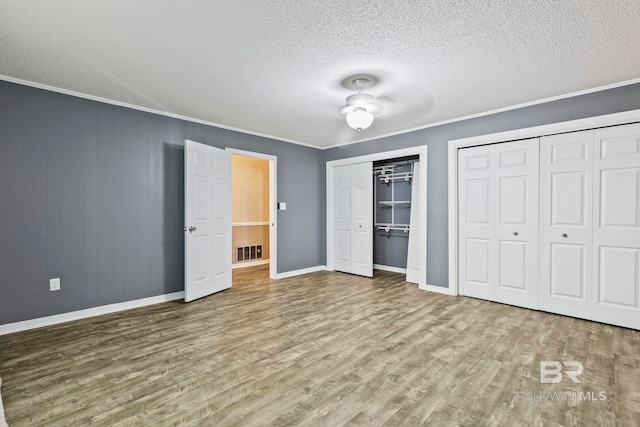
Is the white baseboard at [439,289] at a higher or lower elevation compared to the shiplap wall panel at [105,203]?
lower

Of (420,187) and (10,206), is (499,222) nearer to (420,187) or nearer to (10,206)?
(420,187)

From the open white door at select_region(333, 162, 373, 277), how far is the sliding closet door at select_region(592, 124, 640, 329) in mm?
3070

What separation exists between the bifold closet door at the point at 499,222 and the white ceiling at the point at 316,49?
0.71 meters

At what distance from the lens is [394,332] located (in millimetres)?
3096

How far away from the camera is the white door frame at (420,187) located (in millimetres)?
4773

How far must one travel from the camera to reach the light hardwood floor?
6.09ft

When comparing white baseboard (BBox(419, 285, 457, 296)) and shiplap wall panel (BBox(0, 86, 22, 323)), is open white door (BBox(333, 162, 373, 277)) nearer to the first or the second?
white baseboard (BBox(419, 285, 457, 296))

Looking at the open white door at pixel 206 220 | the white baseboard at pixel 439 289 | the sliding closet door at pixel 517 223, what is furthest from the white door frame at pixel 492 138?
the open white door at pixel 206 220

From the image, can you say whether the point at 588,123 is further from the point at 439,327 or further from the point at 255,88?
the point at 255,88

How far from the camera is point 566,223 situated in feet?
11.7

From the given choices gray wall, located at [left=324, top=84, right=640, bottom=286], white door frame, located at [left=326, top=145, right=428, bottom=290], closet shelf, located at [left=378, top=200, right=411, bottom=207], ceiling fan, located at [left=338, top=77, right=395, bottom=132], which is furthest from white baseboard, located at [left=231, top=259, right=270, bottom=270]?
ceiling fan, located at [left=338, top=77, right=395, bottom=132]

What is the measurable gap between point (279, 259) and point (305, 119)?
2.54 meters

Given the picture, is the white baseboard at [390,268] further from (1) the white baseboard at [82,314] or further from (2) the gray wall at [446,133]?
(1) the white baseboard at [82,314]

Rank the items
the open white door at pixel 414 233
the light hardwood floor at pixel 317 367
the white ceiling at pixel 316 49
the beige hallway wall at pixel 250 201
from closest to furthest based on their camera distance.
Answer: the light hardwood floor at pixel 317 367
the white ceiling at pixel 316 49
the open white door at pixel 414 233
the beige hallway wall at pixel 250 201
